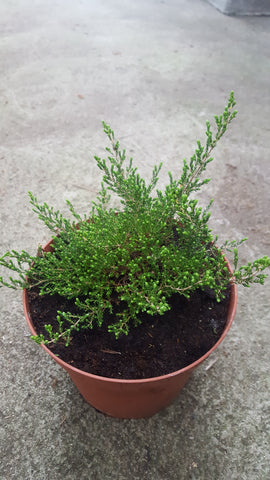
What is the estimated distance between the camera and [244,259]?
2.38 meters

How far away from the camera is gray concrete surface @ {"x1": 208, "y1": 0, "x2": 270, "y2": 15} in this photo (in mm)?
5570

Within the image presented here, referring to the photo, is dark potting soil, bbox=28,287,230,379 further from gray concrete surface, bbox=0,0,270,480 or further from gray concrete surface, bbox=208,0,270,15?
gray concrete surface, bbox=208,0,270,15

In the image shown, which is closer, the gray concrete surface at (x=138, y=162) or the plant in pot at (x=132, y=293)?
the plant in pot at (x=132, y=293)

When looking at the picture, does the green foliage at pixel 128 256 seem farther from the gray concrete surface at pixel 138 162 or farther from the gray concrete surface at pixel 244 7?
the gray concrete surface at pixel 244 7

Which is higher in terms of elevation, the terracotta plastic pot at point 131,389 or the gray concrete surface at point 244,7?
the gray concrete surface at point 244,7

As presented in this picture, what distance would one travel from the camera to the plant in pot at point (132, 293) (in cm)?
128

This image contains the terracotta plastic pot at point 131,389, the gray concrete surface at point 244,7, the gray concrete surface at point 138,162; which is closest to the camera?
the terracotta plastic pot at point 131,389

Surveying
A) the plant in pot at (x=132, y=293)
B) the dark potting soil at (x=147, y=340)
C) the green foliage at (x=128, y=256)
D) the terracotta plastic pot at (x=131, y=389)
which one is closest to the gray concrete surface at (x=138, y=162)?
the terracotta plastic pot at (x=131, y=389)

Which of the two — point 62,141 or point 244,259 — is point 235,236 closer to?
point 244,259

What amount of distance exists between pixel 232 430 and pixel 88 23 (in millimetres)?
5423

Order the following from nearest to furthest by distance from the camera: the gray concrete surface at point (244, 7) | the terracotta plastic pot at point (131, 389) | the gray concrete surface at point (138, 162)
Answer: the terracotta plastic pot at point (131, 389), the gray concrete surface at point (138, 162), the gray concrete surface at point (244, 7)

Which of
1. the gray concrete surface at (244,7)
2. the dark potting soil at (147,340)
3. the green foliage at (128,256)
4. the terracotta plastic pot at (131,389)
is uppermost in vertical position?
the gray concrete surface at (244,7)

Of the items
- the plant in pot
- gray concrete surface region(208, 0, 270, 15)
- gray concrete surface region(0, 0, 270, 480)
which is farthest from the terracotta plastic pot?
gray concrete surface region(208, 0, 270, 15)

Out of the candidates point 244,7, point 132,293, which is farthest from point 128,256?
point 244,7
